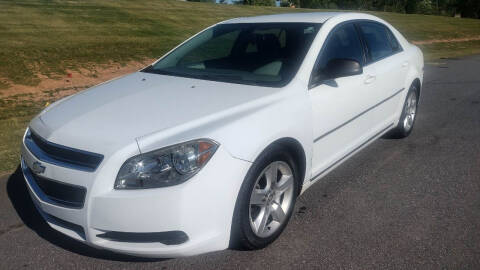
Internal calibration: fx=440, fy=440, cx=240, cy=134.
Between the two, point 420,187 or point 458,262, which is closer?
point 458,262

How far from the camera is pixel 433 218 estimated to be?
356 cm

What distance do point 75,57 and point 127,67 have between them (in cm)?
163

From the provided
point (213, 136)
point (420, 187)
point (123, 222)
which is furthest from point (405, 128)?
point (123, 222)

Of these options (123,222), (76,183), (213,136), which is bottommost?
(123,222)

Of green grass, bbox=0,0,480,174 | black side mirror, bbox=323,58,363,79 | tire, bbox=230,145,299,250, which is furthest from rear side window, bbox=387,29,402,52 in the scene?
green grass, bbox=0,0,480,174

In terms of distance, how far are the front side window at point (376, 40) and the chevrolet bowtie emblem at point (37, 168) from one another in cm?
323

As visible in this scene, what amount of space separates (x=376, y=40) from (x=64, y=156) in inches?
136

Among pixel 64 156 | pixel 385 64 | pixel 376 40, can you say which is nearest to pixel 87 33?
pixel 376 40

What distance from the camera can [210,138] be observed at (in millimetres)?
2641

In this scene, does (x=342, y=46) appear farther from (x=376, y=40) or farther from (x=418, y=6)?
(x=418, y=6)

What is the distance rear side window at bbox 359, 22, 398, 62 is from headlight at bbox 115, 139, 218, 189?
2678 mm

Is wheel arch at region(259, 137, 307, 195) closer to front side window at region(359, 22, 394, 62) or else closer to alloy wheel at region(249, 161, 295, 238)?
alloy wheel at region(249, 161, 295, 238)

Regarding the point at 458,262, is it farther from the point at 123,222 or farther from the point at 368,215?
the point at 123,222

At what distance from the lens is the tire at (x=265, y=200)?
2791 mm
